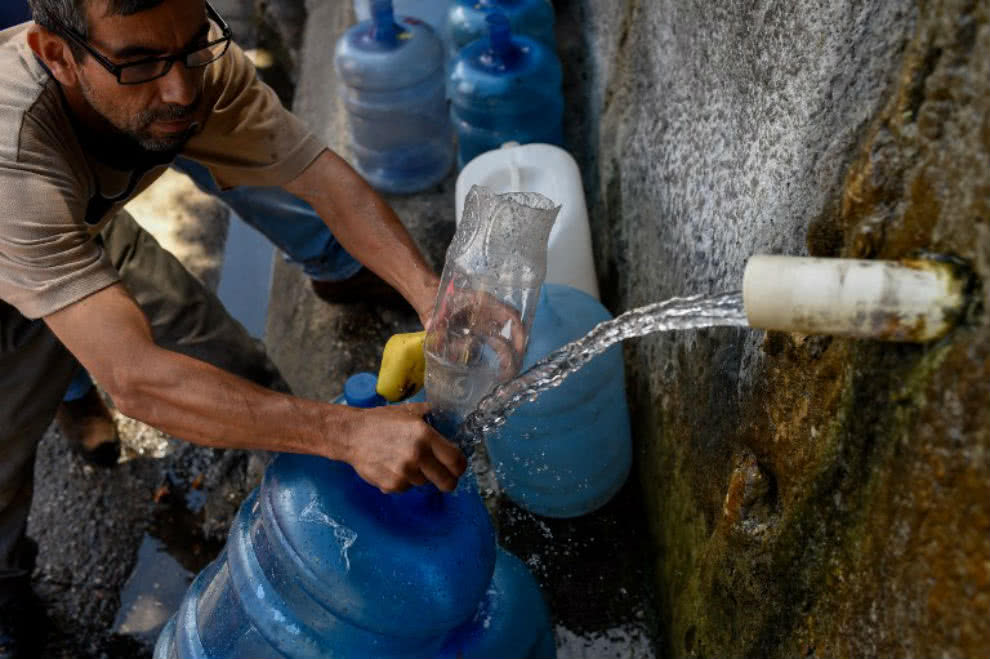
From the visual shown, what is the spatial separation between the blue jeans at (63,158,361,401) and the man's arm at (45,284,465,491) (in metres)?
1.01

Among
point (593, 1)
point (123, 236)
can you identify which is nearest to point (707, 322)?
A: point (123, 236)

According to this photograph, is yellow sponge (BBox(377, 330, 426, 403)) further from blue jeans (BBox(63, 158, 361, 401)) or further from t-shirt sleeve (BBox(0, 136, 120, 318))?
blue jeans (BBox(63, 158, 361, 401))

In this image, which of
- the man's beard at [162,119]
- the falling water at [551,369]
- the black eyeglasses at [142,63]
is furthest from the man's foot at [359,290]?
the falling water at [551,369]

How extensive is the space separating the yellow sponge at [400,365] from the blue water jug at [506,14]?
2.47 metres

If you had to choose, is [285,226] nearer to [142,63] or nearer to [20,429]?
[20,429]

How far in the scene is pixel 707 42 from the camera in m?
1.99

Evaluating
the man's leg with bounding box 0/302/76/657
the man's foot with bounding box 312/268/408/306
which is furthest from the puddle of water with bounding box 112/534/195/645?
the man's foot with bounding box 312/268/408/306

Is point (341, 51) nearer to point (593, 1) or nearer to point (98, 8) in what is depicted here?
point (593, 1)

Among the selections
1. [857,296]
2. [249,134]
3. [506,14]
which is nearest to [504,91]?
[506,14]

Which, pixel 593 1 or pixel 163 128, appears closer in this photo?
pixel 163 128

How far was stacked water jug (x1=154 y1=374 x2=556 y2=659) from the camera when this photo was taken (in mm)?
1591

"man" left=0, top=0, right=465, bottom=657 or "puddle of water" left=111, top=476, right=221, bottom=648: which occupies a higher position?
"man" left=0, top=0, right=465, bottom=657

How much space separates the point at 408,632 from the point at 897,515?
2.92 feet

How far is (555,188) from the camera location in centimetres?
270
